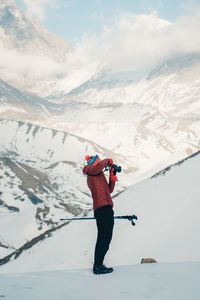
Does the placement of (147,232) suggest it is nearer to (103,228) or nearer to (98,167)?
(103,228)

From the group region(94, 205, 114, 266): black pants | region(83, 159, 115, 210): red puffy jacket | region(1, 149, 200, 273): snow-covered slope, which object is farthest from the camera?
region(1, 149, 200, 273): snow-covered slope

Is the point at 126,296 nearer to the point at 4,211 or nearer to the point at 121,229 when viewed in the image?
the point at 121,229

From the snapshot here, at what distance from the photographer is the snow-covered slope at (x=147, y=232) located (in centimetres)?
1697

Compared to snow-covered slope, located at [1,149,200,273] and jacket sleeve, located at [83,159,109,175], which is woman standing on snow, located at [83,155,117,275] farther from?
snow-covered slope, located at [1,149,200,273]

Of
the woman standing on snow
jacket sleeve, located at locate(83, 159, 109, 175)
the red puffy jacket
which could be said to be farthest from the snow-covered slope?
jacket sleeve, located at locate(83, 159, 109, 175)

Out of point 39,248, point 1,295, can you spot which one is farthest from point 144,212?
point 1,295

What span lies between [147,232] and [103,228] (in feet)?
45.0

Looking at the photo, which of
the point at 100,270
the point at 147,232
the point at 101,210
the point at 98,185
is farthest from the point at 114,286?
the point at 147,232

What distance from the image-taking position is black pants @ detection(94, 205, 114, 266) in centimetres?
847

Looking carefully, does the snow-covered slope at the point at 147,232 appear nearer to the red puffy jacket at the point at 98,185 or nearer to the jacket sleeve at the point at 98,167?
the red puffy jacket at the point at 98,185

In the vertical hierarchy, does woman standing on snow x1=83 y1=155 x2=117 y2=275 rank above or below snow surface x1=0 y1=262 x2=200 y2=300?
above

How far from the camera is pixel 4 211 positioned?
12081 cm

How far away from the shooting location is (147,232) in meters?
21.3

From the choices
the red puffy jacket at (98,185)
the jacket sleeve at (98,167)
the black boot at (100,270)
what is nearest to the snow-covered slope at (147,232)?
the black boot at (100,270)
